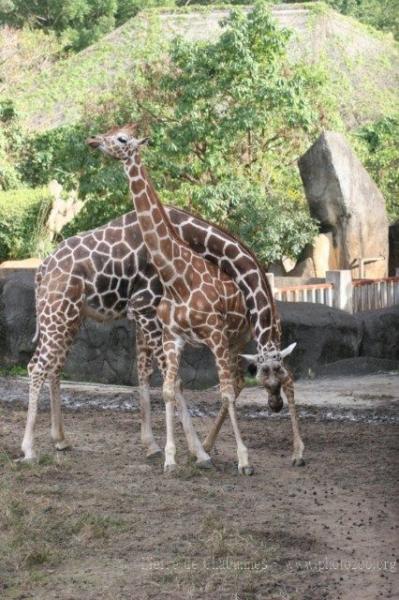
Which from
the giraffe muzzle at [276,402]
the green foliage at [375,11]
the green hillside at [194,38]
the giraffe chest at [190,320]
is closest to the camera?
the giraffe chest at [190,320]

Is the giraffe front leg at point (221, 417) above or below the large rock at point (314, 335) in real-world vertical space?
below

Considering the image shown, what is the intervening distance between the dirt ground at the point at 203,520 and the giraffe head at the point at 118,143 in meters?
2.27

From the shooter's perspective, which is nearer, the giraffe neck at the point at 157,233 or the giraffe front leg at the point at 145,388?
the giraffe neck at the point at 157,233

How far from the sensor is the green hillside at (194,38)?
32.4 m

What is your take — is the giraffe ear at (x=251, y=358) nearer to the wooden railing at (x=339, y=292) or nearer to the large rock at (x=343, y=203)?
the wooden railing at (x=339, y=292)

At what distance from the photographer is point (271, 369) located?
8.73m

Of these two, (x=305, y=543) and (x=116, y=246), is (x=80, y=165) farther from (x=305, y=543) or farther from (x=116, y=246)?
(x=305, y=543)

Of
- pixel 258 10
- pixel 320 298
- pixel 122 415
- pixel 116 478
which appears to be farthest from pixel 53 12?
pixel 116 478

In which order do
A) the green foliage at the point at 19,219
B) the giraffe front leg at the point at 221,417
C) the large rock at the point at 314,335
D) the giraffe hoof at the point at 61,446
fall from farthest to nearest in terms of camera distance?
the green foliage at the point at 19,219 < the large rock at the point at 314,335 < the giraffe hoof at the point at 61,446 < the giraffe front leg at the point at 221,417

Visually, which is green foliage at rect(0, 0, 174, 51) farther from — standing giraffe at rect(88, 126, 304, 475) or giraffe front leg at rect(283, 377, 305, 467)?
giraffe front leg at rect(283, 377, 305, 467)

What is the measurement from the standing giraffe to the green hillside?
77.1ft

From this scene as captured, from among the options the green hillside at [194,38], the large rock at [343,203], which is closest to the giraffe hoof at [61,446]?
the large rock at [343,203]

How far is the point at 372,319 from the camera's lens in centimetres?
1520

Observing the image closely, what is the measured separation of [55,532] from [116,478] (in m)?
1.49
